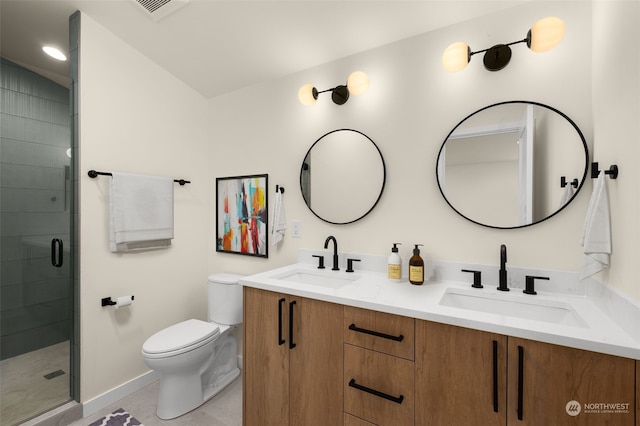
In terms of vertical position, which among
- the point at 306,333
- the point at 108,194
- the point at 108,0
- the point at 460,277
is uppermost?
the point at 108,0

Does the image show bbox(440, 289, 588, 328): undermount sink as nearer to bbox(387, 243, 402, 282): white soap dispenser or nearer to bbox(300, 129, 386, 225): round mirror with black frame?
bbox(387, 243, 402, 282): white soap dispenser

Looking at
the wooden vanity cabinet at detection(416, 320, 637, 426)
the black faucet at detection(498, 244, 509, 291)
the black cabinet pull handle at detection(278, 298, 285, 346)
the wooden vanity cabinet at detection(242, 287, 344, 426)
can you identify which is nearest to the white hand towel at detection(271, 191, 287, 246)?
the wooden vanity cabinet at detection(242, 287, 344, 426)

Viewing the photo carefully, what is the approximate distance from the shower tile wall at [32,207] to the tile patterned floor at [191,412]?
3.25ft

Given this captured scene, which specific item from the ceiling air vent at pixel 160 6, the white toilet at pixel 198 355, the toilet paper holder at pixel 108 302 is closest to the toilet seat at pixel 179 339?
the white toilet at pixel 198 355

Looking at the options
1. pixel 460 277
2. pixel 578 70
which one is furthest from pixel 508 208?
pixel 578 70

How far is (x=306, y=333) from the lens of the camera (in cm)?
136

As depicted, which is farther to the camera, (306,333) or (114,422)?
(114,422)

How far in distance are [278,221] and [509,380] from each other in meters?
1.56

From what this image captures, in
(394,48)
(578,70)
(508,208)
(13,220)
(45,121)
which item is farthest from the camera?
(45,121)

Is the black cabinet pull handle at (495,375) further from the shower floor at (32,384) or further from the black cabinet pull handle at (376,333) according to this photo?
the shower floor at (32,384)

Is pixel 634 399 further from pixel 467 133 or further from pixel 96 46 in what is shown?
pixel 96 46

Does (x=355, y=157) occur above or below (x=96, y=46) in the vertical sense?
below

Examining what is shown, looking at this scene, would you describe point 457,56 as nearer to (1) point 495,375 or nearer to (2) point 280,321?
(1) point 495,375

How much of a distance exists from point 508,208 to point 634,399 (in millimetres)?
827
